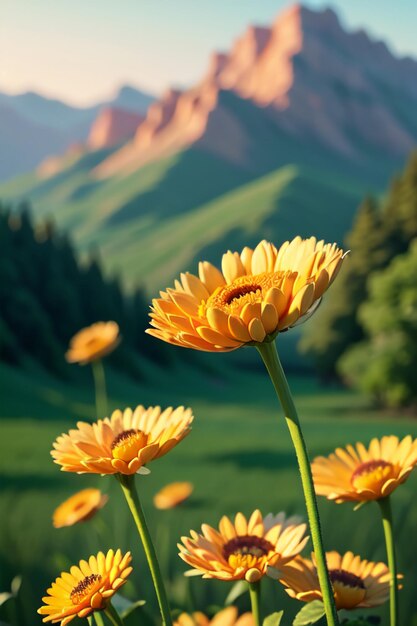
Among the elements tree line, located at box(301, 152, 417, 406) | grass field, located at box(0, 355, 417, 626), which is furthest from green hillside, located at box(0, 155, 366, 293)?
grass field, located at box(0, 355, 417, 626)

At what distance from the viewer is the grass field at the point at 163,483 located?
3.45m

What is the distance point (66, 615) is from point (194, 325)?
501 millimetres

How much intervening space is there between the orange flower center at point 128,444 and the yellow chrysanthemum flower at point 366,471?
1.20ft

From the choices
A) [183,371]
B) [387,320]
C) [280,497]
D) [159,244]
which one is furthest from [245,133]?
[280,497]

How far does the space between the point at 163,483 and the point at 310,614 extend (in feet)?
17.4

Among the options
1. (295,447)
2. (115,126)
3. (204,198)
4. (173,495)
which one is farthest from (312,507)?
(115,126)

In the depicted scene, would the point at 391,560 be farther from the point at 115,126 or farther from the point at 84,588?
the point at 115,126

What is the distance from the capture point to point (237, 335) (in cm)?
109

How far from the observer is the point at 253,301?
1.18 metres

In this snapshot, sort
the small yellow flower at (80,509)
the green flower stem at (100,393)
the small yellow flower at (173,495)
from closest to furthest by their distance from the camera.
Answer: the small yellow flower at (80,509), the small yellow flower at (173,495), the green flower stem at (100,393)

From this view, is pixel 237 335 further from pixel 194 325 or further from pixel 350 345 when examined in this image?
pixel 350 345

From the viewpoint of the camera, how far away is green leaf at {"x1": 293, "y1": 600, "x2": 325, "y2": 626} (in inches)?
47.3

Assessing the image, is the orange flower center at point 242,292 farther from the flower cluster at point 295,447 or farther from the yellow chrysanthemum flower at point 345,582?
the yellow chrysanthemum flower at point 345,582

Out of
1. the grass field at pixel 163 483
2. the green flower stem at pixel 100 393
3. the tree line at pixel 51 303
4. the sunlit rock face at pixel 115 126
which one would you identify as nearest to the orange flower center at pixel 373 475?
the grass field at pixel 163 483
